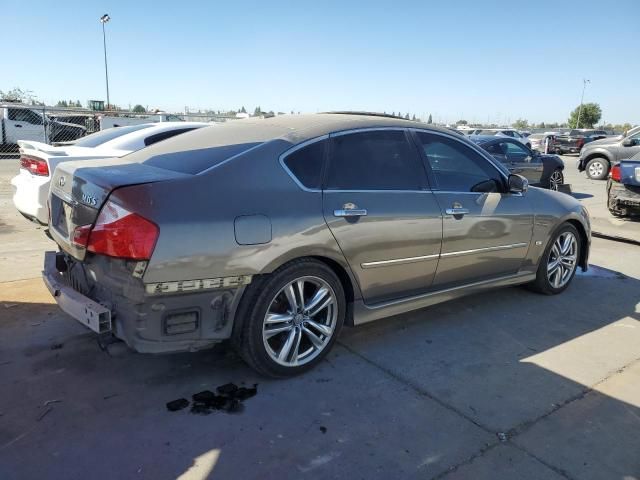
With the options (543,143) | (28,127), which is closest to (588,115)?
(543,143)

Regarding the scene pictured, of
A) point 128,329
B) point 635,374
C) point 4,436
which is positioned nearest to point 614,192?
point 635,374

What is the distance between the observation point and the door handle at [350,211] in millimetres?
3358

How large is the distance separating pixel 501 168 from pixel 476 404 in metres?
2.31

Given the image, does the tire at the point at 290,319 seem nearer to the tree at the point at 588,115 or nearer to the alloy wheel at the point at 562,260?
the alloy wheel at the point at 562,260

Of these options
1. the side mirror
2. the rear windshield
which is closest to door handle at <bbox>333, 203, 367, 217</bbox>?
the side mirror

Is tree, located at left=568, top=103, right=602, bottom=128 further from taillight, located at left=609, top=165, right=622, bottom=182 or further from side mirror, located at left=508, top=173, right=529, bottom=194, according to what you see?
side mirror, located at left=508, top=173, right=529, bottom=194

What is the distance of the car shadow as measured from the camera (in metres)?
2.57

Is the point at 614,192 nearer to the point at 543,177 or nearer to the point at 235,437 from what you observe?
the point at 543,177

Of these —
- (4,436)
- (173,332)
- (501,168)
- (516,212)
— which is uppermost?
(501,168)

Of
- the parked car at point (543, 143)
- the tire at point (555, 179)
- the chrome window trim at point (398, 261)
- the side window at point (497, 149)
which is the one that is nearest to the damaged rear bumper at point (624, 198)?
the side window at point (497, 149)

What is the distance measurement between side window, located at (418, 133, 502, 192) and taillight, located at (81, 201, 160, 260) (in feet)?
7.55

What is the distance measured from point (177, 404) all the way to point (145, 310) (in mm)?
656

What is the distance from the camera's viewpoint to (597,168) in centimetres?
1678

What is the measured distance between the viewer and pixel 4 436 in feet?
8.77
